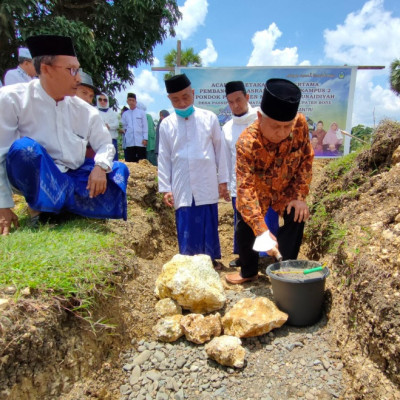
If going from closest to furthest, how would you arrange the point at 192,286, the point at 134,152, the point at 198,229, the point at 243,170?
the point at 192,286, the point at 243,170, the point at 198,229, the point at 134,152

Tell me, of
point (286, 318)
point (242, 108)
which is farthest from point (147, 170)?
point (286, 318)

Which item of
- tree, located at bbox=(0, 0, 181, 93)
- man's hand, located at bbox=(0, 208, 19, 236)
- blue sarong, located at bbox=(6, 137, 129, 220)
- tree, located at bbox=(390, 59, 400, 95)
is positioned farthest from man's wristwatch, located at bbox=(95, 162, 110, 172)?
tree, located at bbox=(390, 59, 400, 95)

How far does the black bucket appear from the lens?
1979 mm

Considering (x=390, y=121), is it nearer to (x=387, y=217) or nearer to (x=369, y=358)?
(x=387, y=217)

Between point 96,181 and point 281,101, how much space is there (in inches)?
59.8

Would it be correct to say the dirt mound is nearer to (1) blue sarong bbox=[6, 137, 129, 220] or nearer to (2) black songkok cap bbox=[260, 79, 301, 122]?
(2) black songkok cap bbox=[260, 79, 301, 122]

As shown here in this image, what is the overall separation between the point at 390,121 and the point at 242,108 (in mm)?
1550

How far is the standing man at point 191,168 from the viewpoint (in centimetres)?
312

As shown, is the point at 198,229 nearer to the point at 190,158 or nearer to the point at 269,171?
the point at 190,158

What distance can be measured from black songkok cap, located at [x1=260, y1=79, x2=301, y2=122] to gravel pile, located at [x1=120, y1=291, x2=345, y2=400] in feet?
4.66

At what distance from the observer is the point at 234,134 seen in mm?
3486

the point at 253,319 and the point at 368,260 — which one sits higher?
the point at 368,260

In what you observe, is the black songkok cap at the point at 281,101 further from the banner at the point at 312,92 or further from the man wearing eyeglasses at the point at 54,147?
the banner at the point at 312,92

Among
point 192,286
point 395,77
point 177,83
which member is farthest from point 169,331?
point 395,77
